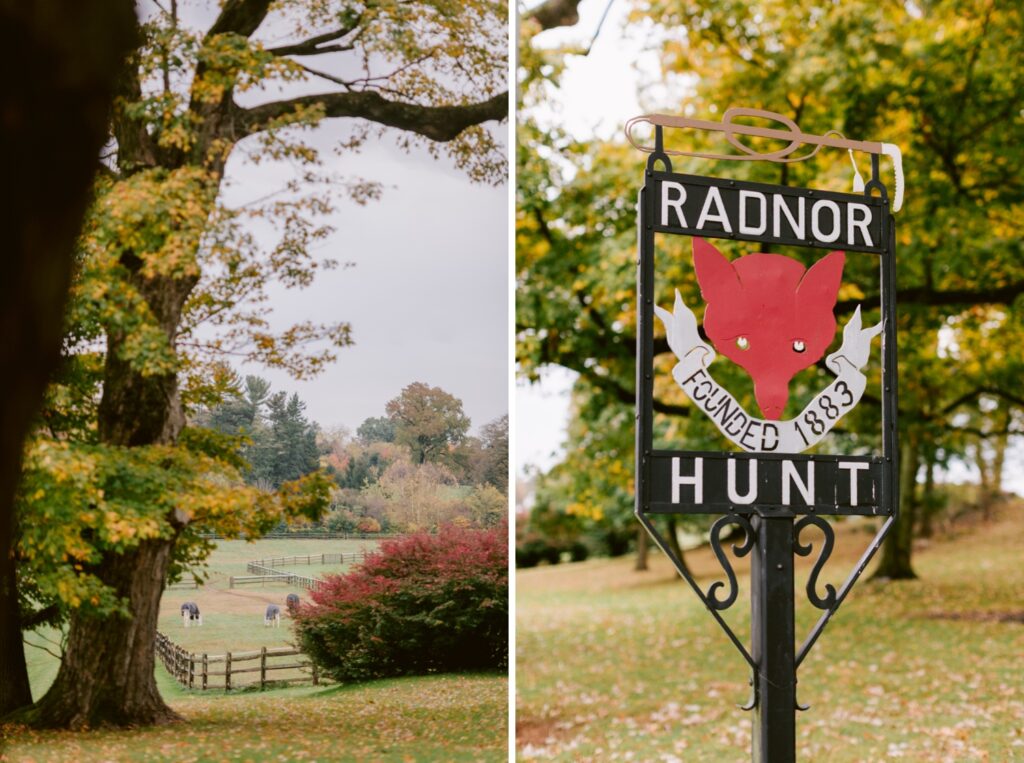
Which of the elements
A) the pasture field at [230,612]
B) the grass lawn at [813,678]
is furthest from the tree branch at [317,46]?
the grass lawn at [813,678]

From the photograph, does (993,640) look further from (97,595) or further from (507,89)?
(97,595)

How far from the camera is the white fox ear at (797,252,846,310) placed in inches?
107

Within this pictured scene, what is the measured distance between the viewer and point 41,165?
2.80ft

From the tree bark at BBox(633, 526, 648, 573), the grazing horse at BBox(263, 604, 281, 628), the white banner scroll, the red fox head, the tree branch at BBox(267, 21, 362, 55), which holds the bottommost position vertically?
the tree bark at BBox(633, 526, 648, 573)

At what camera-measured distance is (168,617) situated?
4988mm

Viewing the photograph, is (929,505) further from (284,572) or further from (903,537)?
(284,572)

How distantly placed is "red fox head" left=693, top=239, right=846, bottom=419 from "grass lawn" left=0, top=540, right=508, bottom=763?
3.10 metres

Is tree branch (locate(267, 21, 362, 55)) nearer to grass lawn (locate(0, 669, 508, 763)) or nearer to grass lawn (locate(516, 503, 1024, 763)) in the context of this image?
grass lawn (locate(0, 669, 508, 763))

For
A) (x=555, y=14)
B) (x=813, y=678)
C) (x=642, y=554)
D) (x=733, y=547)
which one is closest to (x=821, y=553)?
(x=733, y=547)

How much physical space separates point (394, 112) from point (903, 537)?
1050 centimetres

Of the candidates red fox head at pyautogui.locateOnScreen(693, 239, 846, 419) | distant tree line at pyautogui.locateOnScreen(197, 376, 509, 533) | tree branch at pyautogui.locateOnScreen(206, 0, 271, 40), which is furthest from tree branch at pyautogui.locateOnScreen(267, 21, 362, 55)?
red fox head at pyautogui.locateOnScreen(693, 239, 846, 419)

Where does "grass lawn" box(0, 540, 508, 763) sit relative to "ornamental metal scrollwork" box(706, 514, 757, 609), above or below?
below

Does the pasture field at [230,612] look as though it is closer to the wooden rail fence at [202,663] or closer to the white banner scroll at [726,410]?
the wooden rail fence at [202,663]

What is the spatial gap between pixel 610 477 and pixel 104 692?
6020 mm
